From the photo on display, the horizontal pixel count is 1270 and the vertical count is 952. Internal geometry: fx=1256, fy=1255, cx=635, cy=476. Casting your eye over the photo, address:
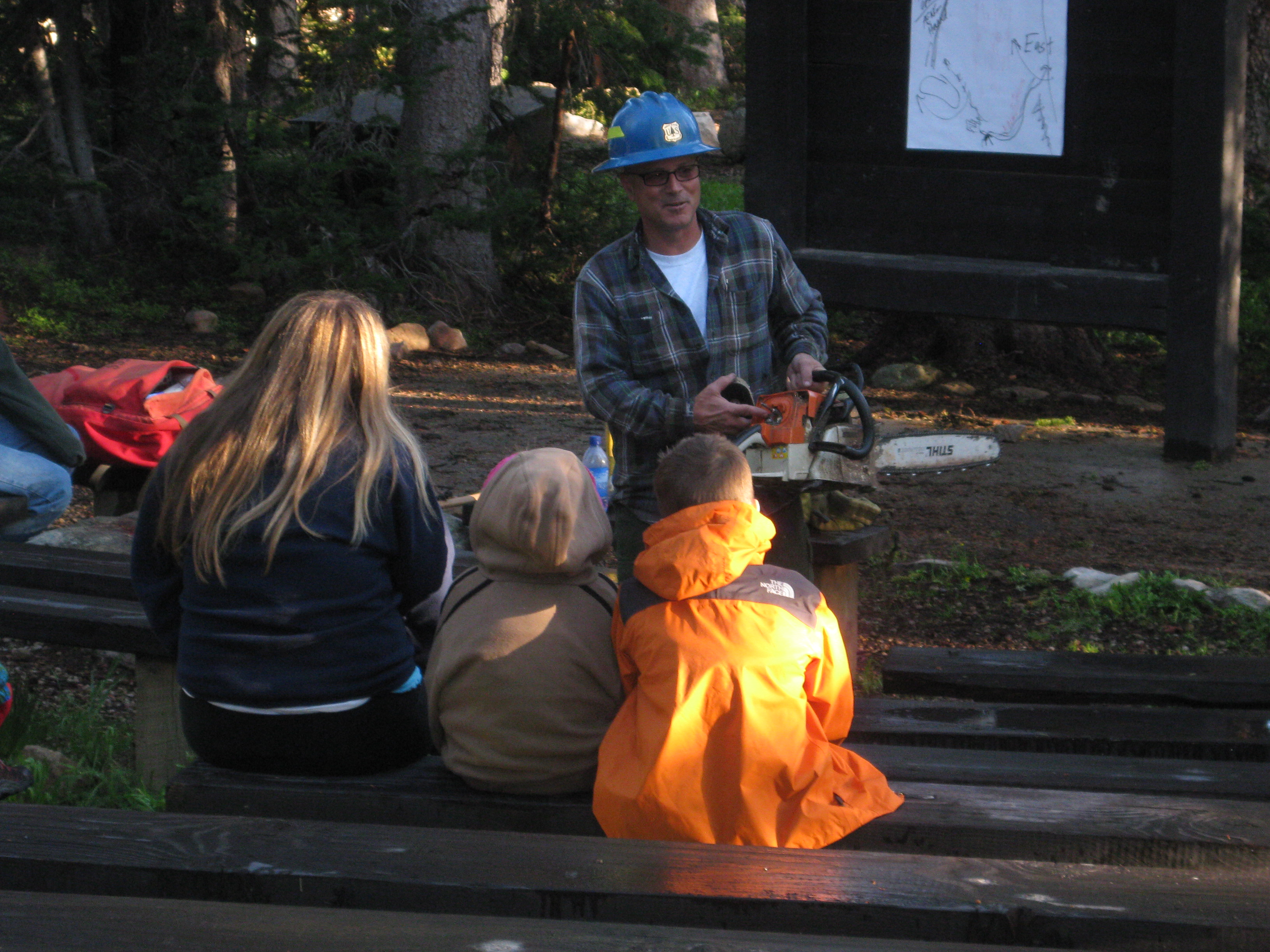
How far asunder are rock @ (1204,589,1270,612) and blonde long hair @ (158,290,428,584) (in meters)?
3.37

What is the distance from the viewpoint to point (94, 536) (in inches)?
196

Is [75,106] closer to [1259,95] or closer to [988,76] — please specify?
[988,76]

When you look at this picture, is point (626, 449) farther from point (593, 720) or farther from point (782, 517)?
point (593, 720)

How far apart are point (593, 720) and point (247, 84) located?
35.2 ft

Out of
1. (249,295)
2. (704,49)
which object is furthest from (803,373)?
(704,49)

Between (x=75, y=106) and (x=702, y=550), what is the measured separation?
10908 mm

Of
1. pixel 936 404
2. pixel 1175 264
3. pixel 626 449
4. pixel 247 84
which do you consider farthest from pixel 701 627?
pixel 247 84

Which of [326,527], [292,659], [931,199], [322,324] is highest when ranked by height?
[931,199]

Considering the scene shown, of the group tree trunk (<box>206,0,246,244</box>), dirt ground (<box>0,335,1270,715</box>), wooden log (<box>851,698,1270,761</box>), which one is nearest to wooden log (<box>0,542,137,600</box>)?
dirt ground (<box>0,335,1270,715</box>)

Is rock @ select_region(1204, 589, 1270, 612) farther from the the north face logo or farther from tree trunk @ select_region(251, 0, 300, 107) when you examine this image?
tree trunk @ select_region(251, 0, 300, 107)

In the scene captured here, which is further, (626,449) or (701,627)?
(626,449)

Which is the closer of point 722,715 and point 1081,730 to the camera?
point 722,715

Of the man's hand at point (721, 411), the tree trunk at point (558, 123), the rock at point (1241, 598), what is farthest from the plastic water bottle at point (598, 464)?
the tree trunk at point (558, 123)

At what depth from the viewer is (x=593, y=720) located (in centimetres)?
253
